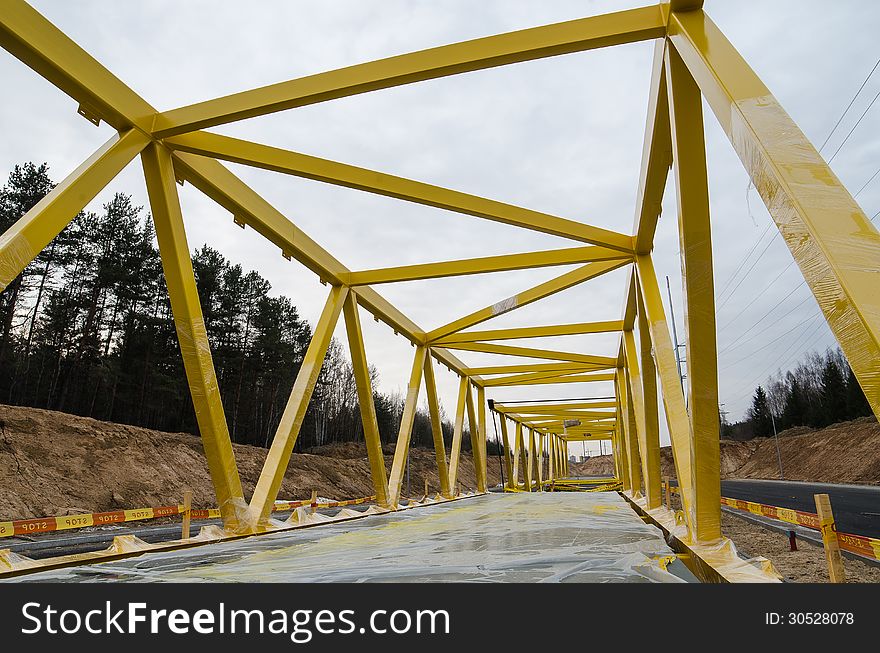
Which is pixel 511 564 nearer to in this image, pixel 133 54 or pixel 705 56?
pixel 705 56

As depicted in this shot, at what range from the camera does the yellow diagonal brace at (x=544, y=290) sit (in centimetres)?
989

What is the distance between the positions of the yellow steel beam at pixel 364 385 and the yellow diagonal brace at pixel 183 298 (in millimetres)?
3921

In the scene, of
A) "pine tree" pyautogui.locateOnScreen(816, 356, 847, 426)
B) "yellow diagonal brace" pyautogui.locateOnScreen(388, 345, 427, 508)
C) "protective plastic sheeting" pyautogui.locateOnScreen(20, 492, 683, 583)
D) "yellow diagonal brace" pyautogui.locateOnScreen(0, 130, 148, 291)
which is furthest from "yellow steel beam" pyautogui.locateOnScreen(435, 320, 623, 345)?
"pine tree" pyautogui.locateOnScreen(816, 356, 847, 426)

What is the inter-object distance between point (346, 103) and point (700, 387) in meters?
5.17

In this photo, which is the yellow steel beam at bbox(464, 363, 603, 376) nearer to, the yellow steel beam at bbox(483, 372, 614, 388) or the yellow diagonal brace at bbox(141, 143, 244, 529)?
the yellow steel beam at bbox(483, 372, 614, 388)

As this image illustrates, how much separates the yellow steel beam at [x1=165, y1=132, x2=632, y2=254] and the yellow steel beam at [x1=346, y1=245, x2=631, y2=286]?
871 millimetres

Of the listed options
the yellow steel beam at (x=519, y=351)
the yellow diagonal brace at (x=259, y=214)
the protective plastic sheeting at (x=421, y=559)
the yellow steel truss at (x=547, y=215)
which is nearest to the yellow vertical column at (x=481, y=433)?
the yellow steel beam at (x=519, y=351)

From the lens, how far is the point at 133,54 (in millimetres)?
5844

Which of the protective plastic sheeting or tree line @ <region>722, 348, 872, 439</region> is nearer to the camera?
the protective plastic sheeting

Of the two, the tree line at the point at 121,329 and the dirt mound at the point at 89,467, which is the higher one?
the tree line at the point at 121,329

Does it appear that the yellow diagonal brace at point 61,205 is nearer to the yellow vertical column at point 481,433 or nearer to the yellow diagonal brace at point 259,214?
the yellow diagonal brace at point 259,214

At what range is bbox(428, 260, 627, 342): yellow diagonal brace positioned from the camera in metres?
9.89
